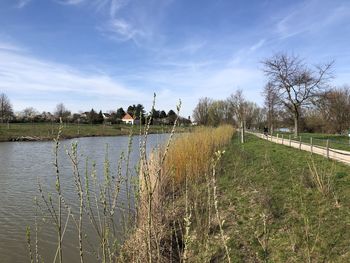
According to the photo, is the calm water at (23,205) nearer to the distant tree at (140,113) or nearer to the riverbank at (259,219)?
the distant tree at (140,113)

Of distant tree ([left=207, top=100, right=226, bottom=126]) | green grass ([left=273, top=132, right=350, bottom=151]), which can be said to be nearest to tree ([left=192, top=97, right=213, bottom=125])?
distant tree ([left=207, top=100, right=226, bottom=126])

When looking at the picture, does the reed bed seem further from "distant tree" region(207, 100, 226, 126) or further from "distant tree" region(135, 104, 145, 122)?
"distant tree" region(207, 100, 226, 126)

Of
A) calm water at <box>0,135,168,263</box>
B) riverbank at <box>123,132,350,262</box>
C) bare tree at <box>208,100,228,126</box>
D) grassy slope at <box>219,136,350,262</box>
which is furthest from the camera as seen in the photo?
bare tree at <box>208,100,228,126</box>

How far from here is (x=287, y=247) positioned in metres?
6.52

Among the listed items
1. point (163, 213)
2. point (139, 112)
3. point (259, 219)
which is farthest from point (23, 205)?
point (139, 112)

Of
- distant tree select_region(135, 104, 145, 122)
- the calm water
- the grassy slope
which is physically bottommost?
the calm water

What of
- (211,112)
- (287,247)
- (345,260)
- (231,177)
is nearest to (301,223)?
(287,247)

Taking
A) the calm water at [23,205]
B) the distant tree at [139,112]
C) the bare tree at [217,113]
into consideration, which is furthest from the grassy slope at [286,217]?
the bare tree at [217,113]

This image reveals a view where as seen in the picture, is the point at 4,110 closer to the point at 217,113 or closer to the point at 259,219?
the point at 217,113

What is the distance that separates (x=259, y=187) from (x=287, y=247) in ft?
13.4

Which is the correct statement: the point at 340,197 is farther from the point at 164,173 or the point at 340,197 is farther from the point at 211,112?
the point at 211,112

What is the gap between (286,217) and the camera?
775cm

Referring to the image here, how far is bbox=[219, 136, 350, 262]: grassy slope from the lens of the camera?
6.27 metres

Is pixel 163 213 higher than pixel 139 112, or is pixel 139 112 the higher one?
pixel 139 112
